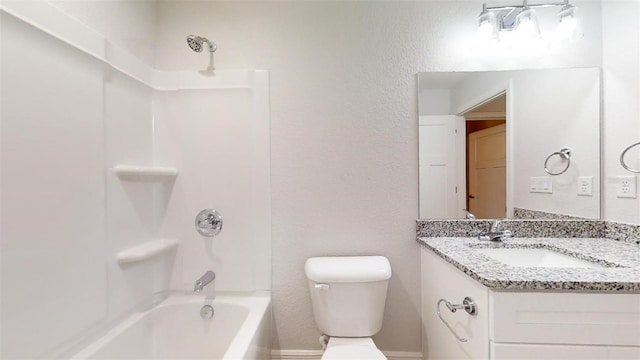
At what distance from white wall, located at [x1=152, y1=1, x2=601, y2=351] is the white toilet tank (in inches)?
9.2

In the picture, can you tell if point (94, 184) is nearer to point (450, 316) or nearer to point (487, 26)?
point (450, 316)

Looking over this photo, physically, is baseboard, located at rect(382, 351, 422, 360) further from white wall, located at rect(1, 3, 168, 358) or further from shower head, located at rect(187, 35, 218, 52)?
shower head, located at rect(187, 35, 218, 52)

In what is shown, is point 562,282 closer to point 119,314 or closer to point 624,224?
point 624,224

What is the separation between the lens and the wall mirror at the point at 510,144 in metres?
1.53

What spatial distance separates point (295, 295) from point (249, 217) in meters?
0.53

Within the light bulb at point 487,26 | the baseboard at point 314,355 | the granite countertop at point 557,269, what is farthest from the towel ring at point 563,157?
the baseboard at point 314,355

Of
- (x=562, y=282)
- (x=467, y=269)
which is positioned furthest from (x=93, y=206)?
(x=562, y=282)

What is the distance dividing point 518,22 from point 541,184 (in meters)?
0.89

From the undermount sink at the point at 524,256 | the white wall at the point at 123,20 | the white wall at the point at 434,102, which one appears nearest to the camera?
the white wall at the point at 123,20

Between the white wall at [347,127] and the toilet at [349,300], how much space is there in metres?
0.23

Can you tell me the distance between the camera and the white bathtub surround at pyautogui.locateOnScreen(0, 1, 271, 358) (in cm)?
92

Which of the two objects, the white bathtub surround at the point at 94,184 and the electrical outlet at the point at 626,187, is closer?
the white bathtub surround at the point at 94,184

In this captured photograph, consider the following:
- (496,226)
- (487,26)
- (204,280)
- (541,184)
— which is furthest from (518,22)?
(204,280)

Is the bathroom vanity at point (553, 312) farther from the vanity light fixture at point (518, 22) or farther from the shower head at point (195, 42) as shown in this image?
the shower head at point (195, 42)
